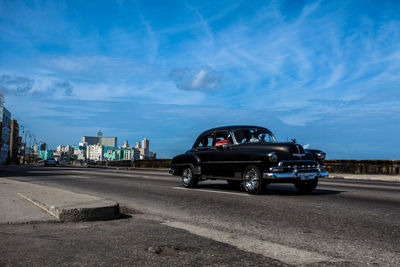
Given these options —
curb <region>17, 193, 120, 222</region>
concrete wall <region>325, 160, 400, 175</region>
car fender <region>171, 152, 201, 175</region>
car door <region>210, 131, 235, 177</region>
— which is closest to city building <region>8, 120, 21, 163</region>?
concrete wall <region>325, 160, 400, 175</region>

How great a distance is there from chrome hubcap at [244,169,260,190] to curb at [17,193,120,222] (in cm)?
408

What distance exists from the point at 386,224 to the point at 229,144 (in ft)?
17.8

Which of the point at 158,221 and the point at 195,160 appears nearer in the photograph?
the point at 158,221

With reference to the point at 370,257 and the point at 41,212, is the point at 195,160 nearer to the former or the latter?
the point at 41,212

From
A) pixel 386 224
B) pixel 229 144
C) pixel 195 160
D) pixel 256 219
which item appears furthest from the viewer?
pixel 195 160

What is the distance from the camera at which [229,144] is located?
33.1 ft

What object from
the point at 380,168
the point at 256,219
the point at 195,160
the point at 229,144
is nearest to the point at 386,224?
the point at 256,219

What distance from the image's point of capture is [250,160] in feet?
Result: 29.6

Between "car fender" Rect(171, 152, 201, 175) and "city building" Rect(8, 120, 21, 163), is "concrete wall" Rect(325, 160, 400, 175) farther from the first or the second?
"city building" Rect(8, 120, 21, 163)

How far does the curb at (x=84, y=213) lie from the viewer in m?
5.13

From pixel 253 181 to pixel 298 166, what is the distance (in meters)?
1.13

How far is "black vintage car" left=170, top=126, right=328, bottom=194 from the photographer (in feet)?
28.3

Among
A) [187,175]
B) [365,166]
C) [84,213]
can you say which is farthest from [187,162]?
[365,166]

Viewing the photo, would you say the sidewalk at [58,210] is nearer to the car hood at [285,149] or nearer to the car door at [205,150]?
the car hood at [285,149]
